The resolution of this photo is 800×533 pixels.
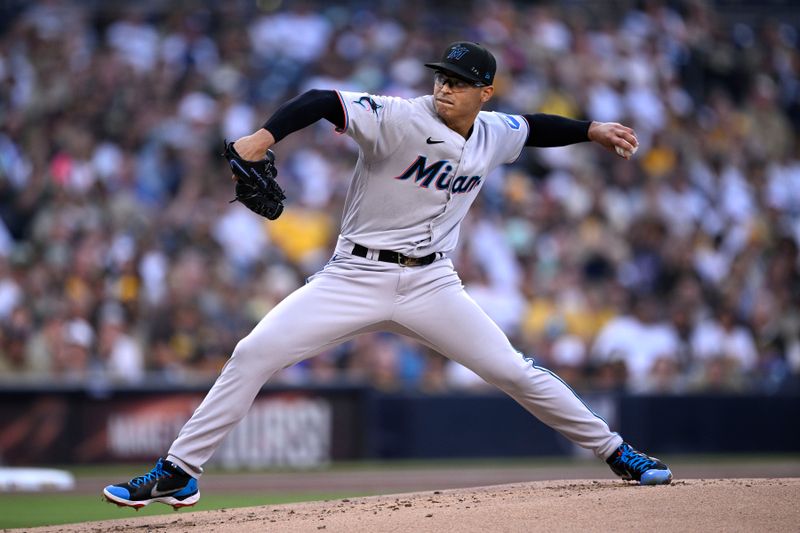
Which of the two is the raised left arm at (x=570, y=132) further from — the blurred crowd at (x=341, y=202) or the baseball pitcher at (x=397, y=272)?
the blurred crowd at (x=341, y=202)

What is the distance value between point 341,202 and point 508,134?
23.5 ft

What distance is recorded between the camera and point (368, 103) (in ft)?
18.0

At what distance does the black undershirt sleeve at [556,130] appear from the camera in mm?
6160

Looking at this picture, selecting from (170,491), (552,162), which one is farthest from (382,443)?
(170,491)

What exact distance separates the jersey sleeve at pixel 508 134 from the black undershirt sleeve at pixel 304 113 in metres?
0.97

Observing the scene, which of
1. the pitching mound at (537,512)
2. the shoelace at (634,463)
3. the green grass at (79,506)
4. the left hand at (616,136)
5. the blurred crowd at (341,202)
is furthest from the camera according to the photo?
the blurred crowd at (341,202)

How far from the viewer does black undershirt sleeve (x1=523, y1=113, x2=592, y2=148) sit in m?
6.16

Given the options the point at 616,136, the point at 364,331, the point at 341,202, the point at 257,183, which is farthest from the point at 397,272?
the point at 341,202

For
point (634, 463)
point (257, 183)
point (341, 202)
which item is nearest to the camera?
point (257, 183)

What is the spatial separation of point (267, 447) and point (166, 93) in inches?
163

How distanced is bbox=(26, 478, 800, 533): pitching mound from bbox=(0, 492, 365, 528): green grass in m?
1.65

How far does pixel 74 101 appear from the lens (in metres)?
12.9

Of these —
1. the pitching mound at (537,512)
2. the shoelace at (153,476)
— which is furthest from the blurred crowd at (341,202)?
the shoelace at (153,476)

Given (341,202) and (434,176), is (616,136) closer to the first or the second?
(434,176)
